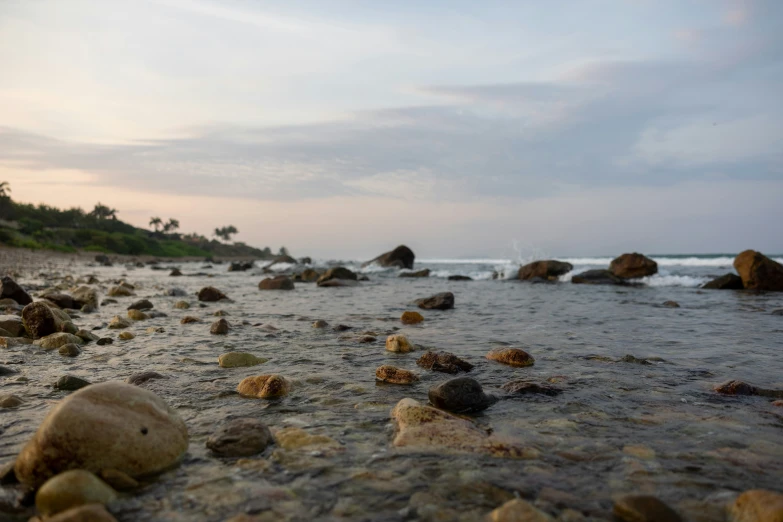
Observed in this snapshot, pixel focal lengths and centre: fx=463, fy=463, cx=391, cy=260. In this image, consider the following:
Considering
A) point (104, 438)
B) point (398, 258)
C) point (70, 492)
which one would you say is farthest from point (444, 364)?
point (398, 258)

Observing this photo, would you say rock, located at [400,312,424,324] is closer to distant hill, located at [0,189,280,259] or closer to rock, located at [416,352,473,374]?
rock, located at [416,352,473,374]

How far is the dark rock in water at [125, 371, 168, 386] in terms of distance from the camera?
14.7ft

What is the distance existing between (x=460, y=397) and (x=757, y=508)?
1985 millimetres

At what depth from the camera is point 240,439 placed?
2.95 m

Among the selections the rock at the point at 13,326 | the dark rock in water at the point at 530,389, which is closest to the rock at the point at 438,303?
the dark rock in water at the point at 530,389

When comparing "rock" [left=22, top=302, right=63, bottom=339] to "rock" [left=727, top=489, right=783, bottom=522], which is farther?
"rock" [left=22, top=302, right=63, bottom=339]

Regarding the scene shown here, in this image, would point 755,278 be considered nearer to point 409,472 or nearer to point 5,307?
point 409,472

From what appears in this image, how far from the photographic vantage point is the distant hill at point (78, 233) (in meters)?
58.1

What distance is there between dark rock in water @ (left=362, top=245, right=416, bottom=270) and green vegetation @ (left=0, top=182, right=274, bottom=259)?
129 ft

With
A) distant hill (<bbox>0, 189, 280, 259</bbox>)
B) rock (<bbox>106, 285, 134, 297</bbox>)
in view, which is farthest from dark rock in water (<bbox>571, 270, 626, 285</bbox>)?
distant hill (<bbox>0, 189, 280, 259</bbox>)

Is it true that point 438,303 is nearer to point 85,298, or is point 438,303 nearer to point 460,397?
point 460,397

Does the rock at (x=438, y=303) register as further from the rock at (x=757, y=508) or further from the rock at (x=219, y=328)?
the rock at (x=757, y=508)

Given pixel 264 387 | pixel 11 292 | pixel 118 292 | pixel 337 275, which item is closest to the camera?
pixel 264 387

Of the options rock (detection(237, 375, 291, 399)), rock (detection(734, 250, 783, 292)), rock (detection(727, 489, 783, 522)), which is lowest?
rock (detection(237, 375, 291, 399))
